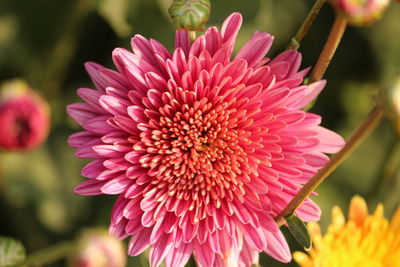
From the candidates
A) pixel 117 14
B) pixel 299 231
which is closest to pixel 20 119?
pixel 117 14

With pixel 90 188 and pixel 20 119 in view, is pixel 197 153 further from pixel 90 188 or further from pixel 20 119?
pixel 20 119

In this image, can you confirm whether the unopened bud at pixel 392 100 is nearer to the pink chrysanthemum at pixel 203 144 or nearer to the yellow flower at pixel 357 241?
the pink chrysanthemum at pixel 203 144

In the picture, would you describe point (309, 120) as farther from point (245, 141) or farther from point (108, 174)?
point (108, 174)

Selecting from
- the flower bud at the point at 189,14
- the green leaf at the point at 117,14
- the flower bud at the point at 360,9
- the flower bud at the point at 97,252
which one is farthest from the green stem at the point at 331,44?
the green leaf at the point at 117,14

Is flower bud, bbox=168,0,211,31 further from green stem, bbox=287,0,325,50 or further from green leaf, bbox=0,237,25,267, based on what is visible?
green leaf, bbox=0,237,25,267

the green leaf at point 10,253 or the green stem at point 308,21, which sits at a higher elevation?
the green stem at point 308,21

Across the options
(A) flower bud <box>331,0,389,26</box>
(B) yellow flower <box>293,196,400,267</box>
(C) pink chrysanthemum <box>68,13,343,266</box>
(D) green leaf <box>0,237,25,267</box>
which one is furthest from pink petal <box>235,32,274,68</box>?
(D) green leaf <box>0,237,25,267</box>
